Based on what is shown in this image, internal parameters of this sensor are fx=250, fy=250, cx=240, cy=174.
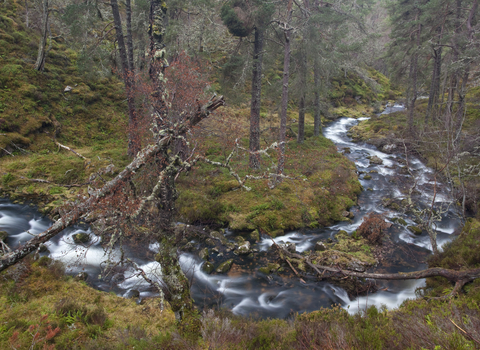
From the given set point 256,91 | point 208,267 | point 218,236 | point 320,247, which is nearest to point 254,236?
point 218,236

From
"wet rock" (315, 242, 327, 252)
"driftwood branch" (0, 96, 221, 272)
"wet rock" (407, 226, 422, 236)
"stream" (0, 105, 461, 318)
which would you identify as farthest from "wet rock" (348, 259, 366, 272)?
"driftwood branch" (0, 96, 221, 272)

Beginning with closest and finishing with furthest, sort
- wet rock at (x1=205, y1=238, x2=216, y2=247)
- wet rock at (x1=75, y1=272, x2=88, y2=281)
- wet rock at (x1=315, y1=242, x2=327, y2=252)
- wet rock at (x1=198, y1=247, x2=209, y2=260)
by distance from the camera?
1. wet rock at (x1=75, y1=272, x2=88, y2=281)
2. wet rock at (x1=198, y1=247, x2=209, y2=260)
3. wet rock at (x1=315, y1=242, x2=327, y2=252)
4. wet rock at (x1=205, y1=238, x2=216, y2=247)

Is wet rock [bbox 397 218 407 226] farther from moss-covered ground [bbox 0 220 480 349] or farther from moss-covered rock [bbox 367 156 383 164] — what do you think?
moss-covered rock [bbox 367 156 383 164]

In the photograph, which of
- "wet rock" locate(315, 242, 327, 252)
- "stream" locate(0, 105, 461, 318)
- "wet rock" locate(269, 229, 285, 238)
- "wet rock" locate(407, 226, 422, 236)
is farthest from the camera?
"wet rock" locate(407, 226, 422, 236)

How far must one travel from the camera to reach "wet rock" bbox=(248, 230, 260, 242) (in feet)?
31.7

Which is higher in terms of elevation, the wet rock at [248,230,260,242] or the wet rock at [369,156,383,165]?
the wet rock at [369,156,383,165]

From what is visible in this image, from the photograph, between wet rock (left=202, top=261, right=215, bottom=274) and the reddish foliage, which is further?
the reddish foliage

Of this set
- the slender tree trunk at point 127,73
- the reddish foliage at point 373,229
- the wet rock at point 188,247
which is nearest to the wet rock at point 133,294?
the wet rock at point 188,247

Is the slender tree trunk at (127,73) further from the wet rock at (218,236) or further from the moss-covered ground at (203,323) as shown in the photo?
the moss-covered ground at (203,323)

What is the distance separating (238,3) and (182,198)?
9308 millimetres

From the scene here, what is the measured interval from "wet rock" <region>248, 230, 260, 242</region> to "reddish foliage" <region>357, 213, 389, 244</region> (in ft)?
13.3

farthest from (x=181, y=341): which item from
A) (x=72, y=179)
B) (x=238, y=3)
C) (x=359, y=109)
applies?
(x=359, y=109)

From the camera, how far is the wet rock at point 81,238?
8641mm

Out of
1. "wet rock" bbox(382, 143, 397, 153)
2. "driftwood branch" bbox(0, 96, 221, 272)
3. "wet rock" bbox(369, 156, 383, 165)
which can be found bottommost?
"wet rock" bbox(369, 156, 383, 165)
